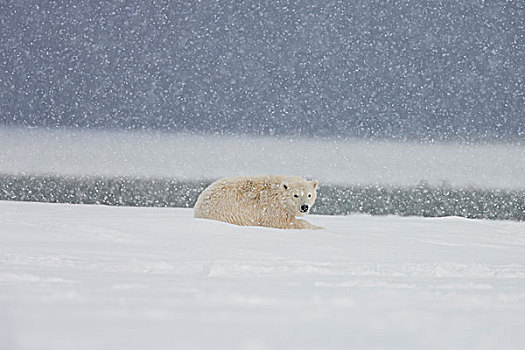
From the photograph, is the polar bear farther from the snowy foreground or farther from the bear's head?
the snowy foreground

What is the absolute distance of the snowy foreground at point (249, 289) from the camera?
2373 millimetres

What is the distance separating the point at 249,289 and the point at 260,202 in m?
3.01

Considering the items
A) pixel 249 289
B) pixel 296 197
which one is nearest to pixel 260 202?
pixel 296 197

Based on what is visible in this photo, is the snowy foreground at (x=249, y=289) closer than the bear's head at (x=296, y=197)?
Yes

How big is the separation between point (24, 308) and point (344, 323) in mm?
1520

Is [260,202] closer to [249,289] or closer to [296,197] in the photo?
[296,197]

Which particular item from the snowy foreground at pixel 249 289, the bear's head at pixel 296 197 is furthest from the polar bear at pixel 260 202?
the snowy foreground at pixel 249 289

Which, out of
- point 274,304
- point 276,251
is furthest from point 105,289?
point 276,251

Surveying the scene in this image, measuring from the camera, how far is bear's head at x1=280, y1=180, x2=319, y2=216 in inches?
247

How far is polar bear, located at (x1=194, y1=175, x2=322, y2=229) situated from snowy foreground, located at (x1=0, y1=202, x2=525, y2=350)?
25 centimetres

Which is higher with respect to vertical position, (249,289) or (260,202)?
(260,202)

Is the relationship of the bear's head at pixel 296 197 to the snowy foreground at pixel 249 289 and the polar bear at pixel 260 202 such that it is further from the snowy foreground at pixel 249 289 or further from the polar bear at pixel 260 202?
the snowy foreground at pixel 249 289

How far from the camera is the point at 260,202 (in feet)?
20.8

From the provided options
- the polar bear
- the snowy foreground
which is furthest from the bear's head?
the snowy foreground
